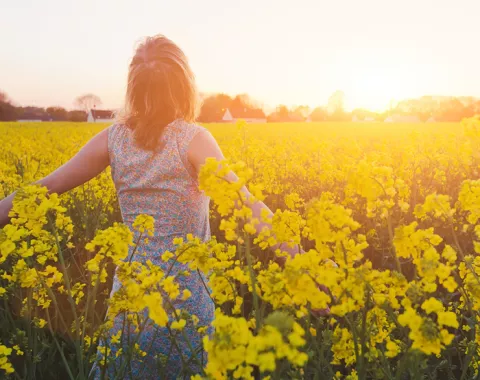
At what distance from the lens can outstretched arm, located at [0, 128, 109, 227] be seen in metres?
2.32

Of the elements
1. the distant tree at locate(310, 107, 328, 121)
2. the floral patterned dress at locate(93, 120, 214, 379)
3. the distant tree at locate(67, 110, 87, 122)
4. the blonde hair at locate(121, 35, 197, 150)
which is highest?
the distant tree at locate(67, 110, 87, 122)

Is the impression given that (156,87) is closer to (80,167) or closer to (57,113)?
(80,167)

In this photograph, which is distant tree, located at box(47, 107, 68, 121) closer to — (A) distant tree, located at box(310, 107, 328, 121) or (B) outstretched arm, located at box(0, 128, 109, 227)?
(A) distant tree, located at box(310, 107, 328, 121)

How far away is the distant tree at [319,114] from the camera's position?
168ft

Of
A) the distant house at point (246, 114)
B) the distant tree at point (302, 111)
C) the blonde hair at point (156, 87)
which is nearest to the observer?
the blonde hair at point (156, 87)

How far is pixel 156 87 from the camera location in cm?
221

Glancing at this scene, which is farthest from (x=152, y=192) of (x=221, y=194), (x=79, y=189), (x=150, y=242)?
(x=79, y=189)

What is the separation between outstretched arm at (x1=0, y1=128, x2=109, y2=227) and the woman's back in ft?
0.19

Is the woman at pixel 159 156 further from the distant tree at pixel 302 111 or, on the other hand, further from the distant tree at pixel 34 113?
the distant tree at pixel 302 111

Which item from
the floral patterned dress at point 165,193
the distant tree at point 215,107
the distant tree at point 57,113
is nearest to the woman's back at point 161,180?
the floral patterned dress at point 165,193

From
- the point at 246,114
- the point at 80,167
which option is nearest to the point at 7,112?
the point at 246,114

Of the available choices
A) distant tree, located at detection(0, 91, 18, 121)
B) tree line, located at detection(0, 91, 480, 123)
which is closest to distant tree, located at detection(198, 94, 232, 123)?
tree line, located at detection(0, 91, 480, 123)

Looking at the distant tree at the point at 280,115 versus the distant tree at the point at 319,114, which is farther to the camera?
the distant tree at the point at 280,115

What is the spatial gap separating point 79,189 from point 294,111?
163ft
